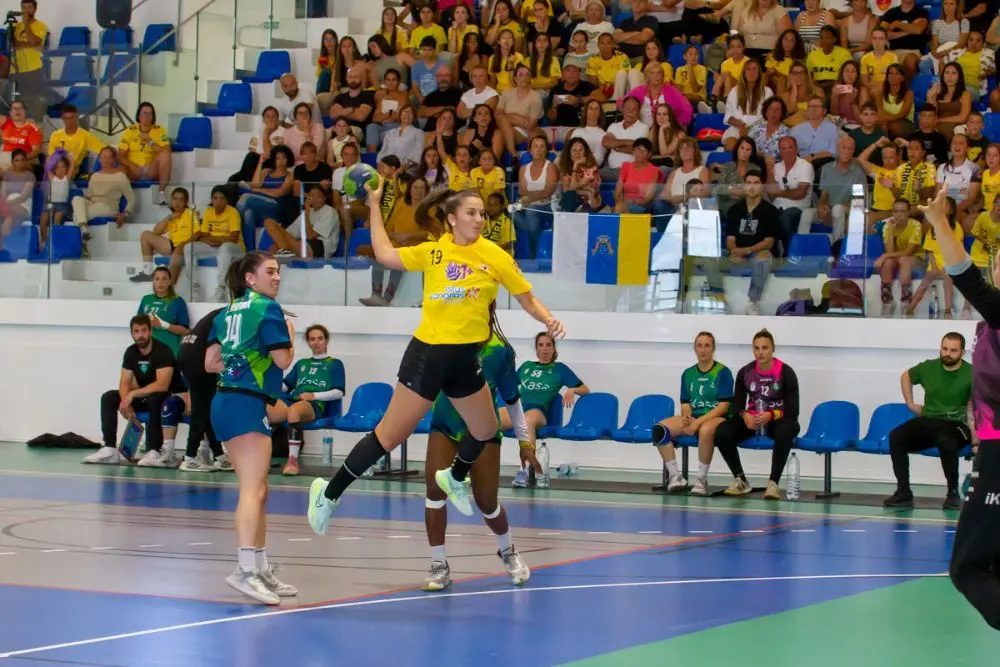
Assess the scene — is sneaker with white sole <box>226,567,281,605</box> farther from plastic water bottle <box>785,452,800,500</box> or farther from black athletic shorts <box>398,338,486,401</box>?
plastic water bottle <box>785,452,800,500</box>

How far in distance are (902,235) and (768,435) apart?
8.64ft

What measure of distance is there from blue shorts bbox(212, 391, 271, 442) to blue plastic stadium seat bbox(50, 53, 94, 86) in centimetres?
1628

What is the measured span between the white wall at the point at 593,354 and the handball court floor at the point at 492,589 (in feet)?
9.30

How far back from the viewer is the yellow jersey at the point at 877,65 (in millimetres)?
18750

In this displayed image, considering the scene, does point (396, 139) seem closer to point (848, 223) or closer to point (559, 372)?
point (559, 372)

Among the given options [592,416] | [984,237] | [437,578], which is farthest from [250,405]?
[984,237]

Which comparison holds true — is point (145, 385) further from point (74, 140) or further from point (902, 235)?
point (902, 235)

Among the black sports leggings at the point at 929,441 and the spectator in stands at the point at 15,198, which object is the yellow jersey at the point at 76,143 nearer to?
the spectator in stands at the point at 15,198

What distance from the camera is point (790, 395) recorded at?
14805 mm

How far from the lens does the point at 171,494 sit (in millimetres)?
14219

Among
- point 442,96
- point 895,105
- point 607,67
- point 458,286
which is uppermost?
point 607,67

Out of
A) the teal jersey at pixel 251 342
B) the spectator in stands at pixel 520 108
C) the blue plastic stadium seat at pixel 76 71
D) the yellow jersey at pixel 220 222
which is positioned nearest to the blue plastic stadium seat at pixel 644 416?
the spectator in stands at pixel 520 108

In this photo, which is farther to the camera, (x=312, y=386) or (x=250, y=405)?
(x=312, y=386)

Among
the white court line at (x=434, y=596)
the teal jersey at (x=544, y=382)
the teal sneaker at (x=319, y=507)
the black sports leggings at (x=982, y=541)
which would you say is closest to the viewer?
the black sports leggings at (x=982, y=541)
